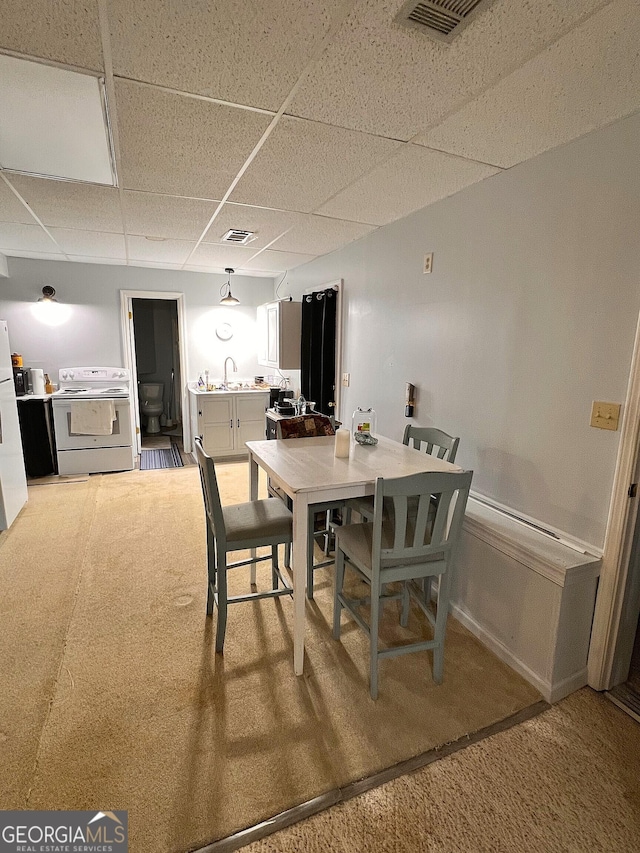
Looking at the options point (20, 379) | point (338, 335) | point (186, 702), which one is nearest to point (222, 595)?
point (186, 702)

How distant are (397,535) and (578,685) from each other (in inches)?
43.6

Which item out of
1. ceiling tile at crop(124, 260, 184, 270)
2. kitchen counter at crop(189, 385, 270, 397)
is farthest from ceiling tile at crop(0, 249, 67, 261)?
kitchen counter at crop(189, 385, 270, 397)

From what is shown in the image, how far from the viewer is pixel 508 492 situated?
230 centimetres

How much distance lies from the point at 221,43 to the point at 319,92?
0.40 metres

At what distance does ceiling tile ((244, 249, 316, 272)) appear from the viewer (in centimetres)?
432

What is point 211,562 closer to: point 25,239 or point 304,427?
point 304,427

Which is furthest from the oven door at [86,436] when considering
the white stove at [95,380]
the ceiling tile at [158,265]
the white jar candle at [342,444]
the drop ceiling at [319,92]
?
the white jar candle at [342,444]

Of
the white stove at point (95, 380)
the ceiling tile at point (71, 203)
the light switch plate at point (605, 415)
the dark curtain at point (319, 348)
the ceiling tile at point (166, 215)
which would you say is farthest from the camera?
the white stove at point (95, 380)

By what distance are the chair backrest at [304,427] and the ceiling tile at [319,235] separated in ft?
4.86

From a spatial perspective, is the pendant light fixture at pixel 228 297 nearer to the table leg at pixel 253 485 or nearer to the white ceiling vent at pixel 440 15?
the table leg at pixel 253 485

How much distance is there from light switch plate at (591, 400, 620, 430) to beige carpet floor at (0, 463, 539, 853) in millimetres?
1208

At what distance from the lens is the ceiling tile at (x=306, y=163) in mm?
1871

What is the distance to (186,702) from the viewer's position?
177cm

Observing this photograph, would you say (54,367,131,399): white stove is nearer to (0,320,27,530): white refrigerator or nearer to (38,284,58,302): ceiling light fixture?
(38,284,58,302): ceiling light fixture
